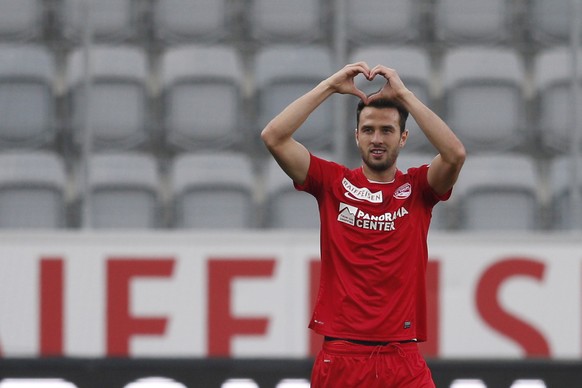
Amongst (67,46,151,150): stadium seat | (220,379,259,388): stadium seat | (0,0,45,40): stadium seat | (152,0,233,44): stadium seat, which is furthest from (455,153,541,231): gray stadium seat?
(0,0,45,40): stadium seat

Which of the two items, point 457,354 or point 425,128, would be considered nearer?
point 425,128

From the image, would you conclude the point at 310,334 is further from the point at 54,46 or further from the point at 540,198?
the point at 54,46

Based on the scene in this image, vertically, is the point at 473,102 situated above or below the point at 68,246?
above

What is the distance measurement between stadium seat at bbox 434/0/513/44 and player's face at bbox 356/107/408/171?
9.63ft

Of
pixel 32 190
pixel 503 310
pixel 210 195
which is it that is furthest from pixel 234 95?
pixel 503 310

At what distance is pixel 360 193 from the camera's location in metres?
3.92

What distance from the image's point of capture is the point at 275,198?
636 cm

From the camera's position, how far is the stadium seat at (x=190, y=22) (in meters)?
6.66

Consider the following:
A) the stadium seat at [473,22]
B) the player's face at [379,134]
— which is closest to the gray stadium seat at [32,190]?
the stadium seat at [473,22]

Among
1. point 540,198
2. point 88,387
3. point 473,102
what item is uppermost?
point 473,102

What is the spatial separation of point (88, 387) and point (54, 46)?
1.85m

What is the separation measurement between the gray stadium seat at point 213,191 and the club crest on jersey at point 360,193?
8.00 ft

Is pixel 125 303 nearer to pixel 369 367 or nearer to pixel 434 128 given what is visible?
pixel 369 367

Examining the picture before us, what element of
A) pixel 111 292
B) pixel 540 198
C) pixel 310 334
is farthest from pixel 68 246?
pixel 540 198
